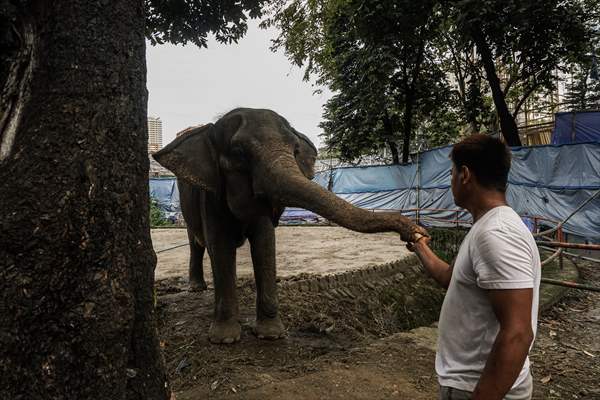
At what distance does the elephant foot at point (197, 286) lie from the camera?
5961 mm

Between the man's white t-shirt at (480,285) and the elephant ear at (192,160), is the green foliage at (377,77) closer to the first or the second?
the elephant ear at (192,160)

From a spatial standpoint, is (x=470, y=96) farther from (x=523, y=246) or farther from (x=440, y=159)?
(x=523, y=246)

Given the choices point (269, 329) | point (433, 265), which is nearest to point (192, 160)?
point (269, 329)

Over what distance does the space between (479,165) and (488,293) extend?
498 mm

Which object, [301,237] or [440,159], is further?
[440,159]

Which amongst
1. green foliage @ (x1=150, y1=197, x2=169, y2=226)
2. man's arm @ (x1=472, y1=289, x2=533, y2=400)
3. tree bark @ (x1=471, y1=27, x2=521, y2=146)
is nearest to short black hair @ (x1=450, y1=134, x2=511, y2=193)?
man's arm @ (x1=472, y1=289, x2=533, y2=400)

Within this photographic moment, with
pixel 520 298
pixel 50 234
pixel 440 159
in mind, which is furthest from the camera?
pixel 440 159

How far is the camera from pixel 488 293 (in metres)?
1.43

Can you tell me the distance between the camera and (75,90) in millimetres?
1579

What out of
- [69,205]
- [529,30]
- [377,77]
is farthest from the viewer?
[377,77]

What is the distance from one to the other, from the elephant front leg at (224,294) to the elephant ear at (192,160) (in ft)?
2.09

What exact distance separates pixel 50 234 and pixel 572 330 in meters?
4.96

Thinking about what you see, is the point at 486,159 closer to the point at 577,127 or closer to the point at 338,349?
the point at 338,349

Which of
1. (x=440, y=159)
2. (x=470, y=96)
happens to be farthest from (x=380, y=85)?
(x=440, y=159)
